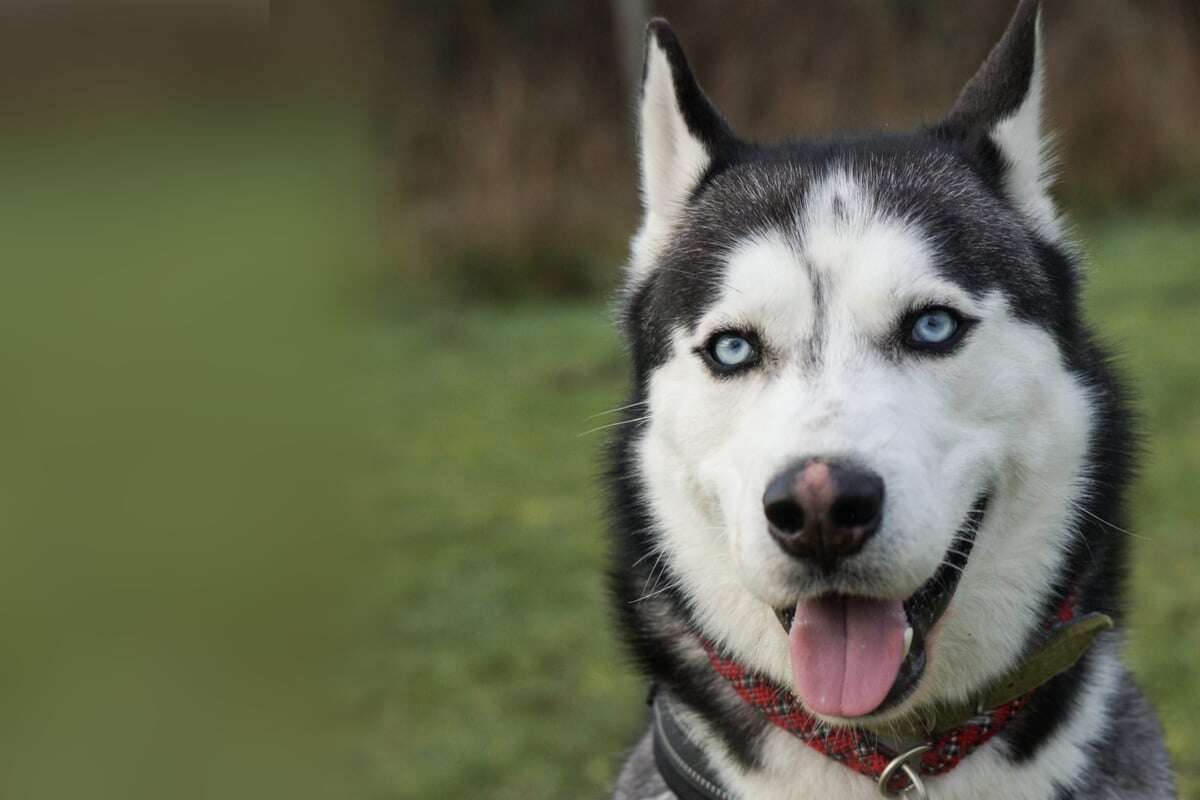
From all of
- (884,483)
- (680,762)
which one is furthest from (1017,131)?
(680,762)

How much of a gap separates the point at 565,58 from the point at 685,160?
494 inches

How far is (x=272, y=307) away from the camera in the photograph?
4.81 ft

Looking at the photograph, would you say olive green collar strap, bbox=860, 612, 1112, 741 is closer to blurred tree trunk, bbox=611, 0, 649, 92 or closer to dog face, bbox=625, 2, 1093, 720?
dog face, bbox=625, 2, 1093, 720

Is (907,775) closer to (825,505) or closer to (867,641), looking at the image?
(867,641)

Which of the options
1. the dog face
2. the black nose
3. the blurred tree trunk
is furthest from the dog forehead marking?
the blurred tree trunk

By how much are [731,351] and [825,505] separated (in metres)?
0.48

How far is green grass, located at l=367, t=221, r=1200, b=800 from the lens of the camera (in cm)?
499

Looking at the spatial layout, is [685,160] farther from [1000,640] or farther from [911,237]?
[1000,640]

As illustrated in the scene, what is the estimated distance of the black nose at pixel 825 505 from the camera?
2.21 meters

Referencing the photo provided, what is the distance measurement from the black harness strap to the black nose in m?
0.63

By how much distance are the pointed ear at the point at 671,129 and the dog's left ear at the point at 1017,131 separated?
0.53 m

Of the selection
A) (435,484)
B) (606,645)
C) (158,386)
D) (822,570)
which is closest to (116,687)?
(158,386)

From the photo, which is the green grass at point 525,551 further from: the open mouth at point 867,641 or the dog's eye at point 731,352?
the open mouth at point 867,641

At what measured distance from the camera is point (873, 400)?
2.35 m
